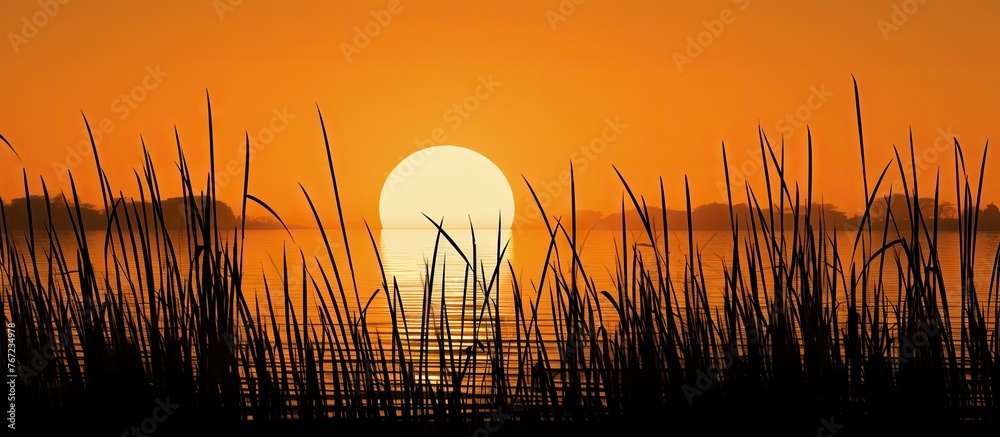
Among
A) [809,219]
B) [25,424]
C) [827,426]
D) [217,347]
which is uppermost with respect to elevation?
[809,219]

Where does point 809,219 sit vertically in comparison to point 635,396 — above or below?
above

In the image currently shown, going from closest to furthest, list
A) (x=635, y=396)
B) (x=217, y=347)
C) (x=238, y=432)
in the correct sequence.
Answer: (x=217, y=347), (x=238, y=432), (x=635, y=396)

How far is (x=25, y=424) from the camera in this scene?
302cm

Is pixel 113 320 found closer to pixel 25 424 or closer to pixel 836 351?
pixel 25 424

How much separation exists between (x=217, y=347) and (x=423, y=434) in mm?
850

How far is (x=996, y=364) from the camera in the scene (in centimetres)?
318

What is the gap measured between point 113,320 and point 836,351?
2.69 m

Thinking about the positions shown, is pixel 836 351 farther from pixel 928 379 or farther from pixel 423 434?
pixel 423 434

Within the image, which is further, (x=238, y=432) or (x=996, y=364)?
(x=996, y=364)

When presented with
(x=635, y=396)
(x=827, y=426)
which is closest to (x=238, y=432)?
(x=635, y=396)

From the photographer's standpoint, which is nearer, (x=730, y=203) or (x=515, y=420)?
(x=730, y=203)

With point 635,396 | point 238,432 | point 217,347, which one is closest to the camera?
point 217,347

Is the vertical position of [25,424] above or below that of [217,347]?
below

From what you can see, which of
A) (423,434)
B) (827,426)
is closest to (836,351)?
(827,426)
